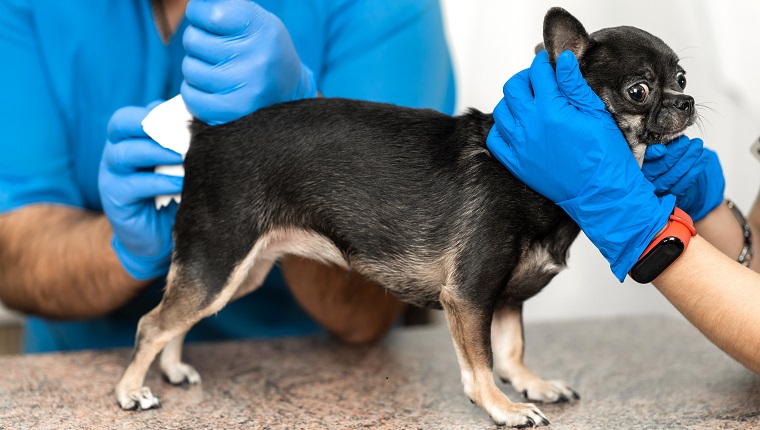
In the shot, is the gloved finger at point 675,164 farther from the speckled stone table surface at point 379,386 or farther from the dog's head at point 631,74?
the speckled stone table surface at point 379,386

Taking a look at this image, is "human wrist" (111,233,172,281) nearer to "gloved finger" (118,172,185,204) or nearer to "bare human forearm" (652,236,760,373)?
"gloved finger" (118,172,185,204)

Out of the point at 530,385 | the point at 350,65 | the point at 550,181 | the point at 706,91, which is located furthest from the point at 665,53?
the point at 706,91

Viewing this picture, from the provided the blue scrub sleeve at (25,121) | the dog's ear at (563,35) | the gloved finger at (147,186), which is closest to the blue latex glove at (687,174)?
the dog's ear at (563,35)

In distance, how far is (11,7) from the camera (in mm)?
1851

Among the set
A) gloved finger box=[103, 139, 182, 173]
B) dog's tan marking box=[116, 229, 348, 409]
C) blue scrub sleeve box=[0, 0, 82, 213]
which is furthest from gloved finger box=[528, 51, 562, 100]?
blue scrub sleeve box=[0, 0, 82, 213]

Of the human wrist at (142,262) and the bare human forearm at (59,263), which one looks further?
the bare human forearm at (59,263)

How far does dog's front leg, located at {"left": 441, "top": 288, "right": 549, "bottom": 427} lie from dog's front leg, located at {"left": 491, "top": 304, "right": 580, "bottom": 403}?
171mm

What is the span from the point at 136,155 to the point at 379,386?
666 mm

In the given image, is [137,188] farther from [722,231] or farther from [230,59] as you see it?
[722,231]

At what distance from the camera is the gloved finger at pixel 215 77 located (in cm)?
143

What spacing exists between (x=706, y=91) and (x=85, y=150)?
5.42ft

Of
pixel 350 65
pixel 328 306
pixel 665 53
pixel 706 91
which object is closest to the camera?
pixel 665 53

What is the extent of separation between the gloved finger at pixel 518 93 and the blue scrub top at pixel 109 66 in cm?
51

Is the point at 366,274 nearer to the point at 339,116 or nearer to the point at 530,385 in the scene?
the point at 339,116
